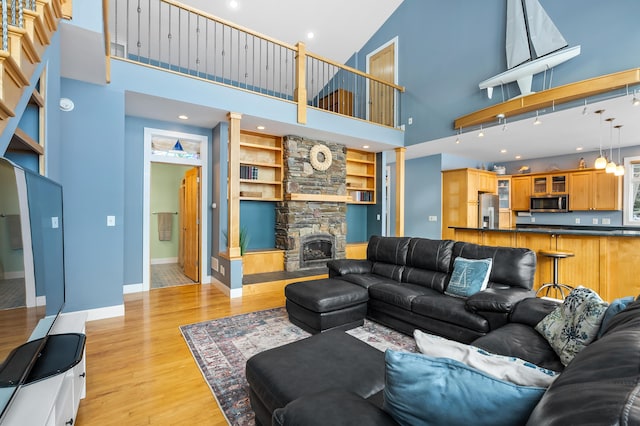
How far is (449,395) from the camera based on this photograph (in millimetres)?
747

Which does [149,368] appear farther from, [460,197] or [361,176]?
[460,197]

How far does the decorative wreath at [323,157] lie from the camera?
5797 millimetres

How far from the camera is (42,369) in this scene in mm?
1387

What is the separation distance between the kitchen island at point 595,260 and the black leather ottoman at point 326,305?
2.82 m

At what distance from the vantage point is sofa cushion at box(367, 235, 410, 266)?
3.81 metres

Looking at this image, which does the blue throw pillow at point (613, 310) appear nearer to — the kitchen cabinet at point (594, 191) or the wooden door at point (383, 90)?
the wooden door at point (383, 90)

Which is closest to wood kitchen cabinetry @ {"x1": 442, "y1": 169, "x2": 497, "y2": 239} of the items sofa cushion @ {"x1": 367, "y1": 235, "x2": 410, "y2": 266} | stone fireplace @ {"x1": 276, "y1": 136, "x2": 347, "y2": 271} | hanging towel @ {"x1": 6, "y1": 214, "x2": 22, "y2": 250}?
stone fireplace @ {"x1": 276, "y1": 136, "x2": 347, "y2": 271}

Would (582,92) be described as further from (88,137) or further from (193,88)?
(88,137)

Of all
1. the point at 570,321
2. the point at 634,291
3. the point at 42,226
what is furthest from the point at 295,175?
the point at 634,291

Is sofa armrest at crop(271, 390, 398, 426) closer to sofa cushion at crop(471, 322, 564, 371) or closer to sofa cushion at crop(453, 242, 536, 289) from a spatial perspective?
sofa cushion at crop(471, 322, 564, 371)

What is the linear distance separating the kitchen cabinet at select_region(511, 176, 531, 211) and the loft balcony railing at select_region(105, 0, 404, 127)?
3653mm

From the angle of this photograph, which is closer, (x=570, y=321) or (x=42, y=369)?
(x=42, y=369)

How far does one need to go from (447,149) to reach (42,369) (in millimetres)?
6880

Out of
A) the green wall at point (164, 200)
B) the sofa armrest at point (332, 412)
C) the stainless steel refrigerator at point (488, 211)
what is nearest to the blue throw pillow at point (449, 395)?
the sofa armrest at point (332, 412)
